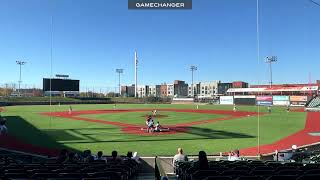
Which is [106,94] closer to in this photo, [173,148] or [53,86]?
[53,86]

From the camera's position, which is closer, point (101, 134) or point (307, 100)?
point (101, 134)

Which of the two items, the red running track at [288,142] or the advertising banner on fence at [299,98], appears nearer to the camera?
the red running track at [288,142]

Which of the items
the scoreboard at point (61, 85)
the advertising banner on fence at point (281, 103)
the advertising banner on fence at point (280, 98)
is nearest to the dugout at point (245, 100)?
the advertising banner on fence at point (280, 98)

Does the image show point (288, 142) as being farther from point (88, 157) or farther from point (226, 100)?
point (226, 100)

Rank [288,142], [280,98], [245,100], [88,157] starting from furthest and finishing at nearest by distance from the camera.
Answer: [245,100], [280,98], [288,142], [88,157]

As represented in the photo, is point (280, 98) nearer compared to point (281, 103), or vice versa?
point (281, 103)

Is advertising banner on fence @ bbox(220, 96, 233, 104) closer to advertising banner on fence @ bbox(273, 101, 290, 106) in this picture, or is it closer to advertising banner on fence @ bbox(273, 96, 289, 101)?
advertising banner on fence @ bbox(273, 96, 289, 101)

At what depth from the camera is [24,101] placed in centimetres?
10262

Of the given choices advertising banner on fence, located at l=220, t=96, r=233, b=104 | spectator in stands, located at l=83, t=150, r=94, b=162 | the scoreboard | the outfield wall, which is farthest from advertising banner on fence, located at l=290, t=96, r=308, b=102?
spectator in stands, located at l=83, t=150, r=94, b=162

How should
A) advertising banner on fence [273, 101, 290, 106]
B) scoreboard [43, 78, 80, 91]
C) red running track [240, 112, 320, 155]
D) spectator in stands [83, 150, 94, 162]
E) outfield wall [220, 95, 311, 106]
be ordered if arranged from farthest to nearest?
1. scoreboard [43, 78, 80, 91]
2. advertising banner on fence [273, 101, 290, 106]
3. outfield wall [220, 95, 311, 106]
4. red running track [240, 112, 320, 155]
5. spectator in stands [83, 150, 94, 162]

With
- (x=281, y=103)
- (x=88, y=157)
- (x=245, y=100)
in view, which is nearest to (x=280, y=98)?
(x=281, y=103)

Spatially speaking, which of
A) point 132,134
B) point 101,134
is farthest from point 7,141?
point 132,134

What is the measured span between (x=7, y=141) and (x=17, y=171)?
1988cm

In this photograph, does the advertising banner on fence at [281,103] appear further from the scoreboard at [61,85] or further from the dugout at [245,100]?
the scoreboard at [61,85]
